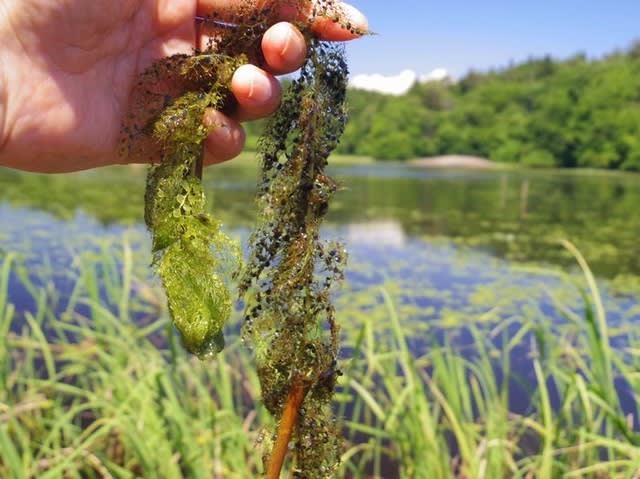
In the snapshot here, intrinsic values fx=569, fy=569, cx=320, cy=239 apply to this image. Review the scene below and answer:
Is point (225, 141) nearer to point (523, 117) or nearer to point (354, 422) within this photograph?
point (354, 422)

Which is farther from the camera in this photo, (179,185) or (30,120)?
(30,120)

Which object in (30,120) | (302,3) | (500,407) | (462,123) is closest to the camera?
(302,3)

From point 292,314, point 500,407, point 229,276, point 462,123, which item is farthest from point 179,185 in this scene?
point 462,123

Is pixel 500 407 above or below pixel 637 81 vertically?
below

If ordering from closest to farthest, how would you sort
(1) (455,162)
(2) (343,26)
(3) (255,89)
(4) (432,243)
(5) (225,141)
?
(2) (343,26), (3) (255,89), (5) (225,141), (4) (432,243), (1) (455,162)

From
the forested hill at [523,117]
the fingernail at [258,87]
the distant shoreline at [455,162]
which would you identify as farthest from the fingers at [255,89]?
the distant shoreline at [455,162]

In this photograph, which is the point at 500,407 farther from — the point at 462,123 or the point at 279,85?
the point at 462,123

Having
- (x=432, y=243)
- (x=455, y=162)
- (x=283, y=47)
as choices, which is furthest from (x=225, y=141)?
(x=455, y=162)
